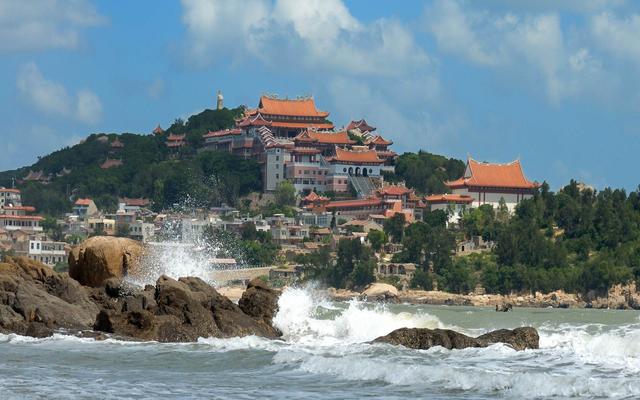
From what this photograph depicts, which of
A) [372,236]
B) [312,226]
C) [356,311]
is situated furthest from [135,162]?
[356,311]

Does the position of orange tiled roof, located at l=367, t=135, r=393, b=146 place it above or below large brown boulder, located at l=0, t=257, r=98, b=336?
above

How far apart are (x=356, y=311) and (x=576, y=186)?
8328 cm

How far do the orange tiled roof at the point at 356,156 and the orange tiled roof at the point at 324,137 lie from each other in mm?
2987

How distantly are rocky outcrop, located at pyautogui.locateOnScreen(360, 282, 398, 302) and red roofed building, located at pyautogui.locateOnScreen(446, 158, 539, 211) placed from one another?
2627cm

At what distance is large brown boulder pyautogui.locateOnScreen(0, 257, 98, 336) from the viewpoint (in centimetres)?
3603

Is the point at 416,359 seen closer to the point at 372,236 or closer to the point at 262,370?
the point at 262,370

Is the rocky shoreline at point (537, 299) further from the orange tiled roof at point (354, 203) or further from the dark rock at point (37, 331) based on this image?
the dark rock at point (37, 331)

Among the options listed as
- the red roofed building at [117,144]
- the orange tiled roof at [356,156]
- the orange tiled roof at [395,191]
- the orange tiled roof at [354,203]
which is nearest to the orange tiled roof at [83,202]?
the red roofed building at [117,144]

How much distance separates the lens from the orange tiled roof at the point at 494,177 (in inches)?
5330

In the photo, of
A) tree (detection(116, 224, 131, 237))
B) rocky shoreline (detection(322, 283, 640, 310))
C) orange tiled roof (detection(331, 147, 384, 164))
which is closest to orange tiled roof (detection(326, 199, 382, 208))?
orange tiled roof (detection(331, 147, 384, 164))

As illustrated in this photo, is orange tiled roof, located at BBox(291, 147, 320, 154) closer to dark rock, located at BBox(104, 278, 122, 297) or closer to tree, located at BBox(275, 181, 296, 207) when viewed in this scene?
tree, located at BBox(275, 181, 296, 207)

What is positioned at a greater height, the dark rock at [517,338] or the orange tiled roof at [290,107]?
the orange tiled roof at [290,107]

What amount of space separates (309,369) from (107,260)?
38.2 feet

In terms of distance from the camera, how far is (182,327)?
34625mm
